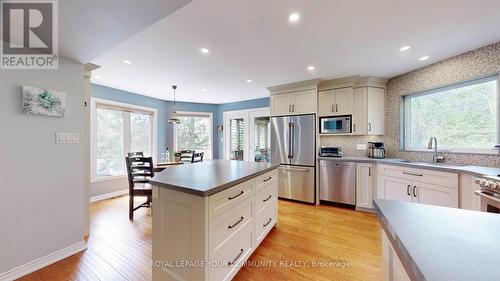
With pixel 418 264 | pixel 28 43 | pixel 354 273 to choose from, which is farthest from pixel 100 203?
pixel 418 264

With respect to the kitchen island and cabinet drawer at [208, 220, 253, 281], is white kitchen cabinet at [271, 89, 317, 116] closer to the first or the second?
the kitchen island

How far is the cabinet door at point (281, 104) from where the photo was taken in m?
3.86

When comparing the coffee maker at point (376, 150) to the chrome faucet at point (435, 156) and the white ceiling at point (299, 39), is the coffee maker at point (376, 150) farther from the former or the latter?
the white ceiling at point (299, 39)

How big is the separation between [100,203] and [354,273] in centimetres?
425

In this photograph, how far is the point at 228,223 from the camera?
150 centimetres

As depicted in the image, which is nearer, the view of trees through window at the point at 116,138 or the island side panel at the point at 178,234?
the island side panel at the point at 178,234

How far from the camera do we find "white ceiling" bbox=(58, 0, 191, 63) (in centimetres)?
123

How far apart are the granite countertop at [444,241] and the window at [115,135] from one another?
474cm

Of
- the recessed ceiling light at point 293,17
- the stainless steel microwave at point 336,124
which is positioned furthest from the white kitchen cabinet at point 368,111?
the recessed ceiling light at point 293,17

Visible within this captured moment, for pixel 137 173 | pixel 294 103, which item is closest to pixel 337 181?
pixel 294 103

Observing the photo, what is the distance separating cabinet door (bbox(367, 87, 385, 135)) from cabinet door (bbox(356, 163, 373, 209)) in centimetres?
67

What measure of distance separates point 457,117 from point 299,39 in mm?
2561

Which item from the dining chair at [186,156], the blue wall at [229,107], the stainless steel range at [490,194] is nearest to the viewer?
the stainless steel range at [490,194]

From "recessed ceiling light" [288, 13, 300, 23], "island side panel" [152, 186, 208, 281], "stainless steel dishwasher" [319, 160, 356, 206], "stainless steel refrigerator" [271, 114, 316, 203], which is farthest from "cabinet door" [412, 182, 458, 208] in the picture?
"island side panel" [152, 186, 208, 281]
